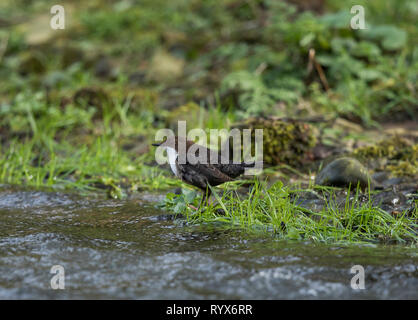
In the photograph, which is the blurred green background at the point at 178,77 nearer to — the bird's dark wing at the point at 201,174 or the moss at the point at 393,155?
the moss at the point at 393,155

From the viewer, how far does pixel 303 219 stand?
3955 millimetres

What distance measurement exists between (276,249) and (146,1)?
1013 cm

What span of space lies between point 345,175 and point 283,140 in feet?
3.96

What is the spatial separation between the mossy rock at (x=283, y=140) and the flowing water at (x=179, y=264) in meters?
2.12

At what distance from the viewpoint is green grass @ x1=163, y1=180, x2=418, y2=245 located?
12.1 feet

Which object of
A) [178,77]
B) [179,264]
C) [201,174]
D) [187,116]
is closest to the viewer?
[179,264]

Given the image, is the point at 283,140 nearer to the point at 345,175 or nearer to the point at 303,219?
the point at 345,175

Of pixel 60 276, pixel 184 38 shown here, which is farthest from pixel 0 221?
pixel 184 38

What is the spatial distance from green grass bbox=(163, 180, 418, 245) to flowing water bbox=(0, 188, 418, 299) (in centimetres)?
18

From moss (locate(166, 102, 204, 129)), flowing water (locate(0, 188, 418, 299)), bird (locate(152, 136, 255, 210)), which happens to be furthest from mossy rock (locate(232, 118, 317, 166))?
flowing water (locate(0, 188, 418, 299))

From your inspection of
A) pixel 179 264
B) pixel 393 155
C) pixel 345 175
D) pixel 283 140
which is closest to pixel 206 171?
pixel 179 264

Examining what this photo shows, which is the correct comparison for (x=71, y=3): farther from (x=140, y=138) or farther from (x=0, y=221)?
(x=0, y=221)

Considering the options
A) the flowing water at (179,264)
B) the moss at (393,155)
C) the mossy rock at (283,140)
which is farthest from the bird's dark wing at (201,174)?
the moss at (393,155)
